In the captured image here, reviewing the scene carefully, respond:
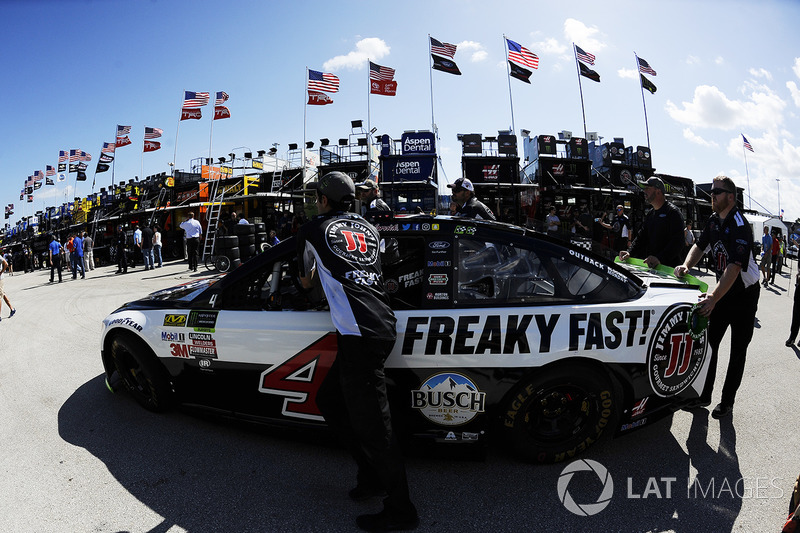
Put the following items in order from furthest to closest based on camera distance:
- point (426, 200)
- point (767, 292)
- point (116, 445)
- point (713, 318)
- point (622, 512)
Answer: point (426, 200), point (767, 292), point (713, 318), point (116, 445), point (622, 512)

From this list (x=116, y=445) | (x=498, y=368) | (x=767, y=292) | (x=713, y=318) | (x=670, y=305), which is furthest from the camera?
(x=767, y=292)

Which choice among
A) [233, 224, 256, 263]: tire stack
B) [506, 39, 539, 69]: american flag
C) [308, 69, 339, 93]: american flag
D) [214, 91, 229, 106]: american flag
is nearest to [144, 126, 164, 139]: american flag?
[214, 91, 229, 106]: american flag

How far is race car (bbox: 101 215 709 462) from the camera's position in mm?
2463

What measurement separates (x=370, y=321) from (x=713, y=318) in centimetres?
282

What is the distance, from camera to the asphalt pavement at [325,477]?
86.1 inches

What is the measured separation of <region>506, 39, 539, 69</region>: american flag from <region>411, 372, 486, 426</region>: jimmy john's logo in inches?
797

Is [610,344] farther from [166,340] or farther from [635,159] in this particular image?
[635,159]

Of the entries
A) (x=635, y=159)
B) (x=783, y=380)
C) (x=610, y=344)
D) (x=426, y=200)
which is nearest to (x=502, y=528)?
(x=610, y=344)

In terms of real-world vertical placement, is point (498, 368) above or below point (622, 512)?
above

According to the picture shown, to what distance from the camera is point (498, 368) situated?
8.01ft

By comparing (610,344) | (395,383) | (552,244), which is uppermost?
(552,244)

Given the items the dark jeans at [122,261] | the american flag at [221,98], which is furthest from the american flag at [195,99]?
the dark jeans at [122,261]

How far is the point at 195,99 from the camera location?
22.0 meters

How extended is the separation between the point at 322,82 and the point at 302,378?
65.1 feet
